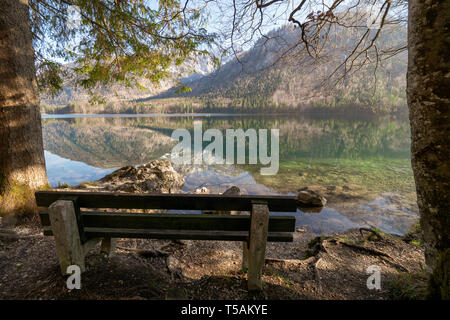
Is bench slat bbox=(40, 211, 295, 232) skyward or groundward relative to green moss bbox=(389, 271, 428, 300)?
skyward

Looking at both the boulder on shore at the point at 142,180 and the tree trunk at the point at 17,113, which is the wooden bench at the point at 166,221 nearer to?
the tree trunk at the point at 17,113

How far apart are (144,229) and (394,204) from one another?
10907 mm

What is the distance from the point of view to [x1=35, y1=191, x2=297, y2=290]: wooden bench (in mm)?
2114

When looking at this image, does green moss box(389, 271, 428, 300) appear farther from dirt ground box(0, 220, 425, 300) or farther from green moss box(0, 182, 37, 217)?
green moss box(0, 182, 37, 217)

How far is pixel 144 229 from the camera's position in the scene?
91.7 inches

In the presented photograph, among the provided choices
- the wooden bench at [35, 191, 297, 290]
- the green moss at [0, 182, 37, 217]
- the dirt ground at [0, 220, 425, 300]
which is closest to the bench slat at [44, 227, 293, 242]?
the wooden bench at [35, 191, 297, 290]

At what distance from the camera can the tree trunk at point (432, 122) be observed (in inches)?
70.7

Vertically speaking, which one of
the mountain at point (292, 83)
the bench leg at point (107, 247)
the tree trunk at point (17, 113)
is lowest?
the bench leg at point (107, 247)

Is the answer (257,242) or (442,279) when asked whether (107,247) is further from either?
(442,279)

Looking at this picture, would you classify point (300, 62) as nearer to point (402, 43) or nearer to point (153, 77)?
point (402, 43)

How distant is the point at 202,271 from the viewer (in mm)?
3498

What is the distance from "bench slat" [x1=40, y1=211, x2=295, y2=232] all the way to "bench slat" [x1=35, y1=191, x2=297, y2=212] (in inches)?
4.1

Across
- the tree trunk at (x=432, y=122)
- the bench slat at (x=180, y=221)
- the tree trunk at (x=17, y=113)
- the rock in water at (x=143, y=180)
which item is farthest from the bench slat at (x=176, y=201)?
the rock in water at (x=143, y=180)
